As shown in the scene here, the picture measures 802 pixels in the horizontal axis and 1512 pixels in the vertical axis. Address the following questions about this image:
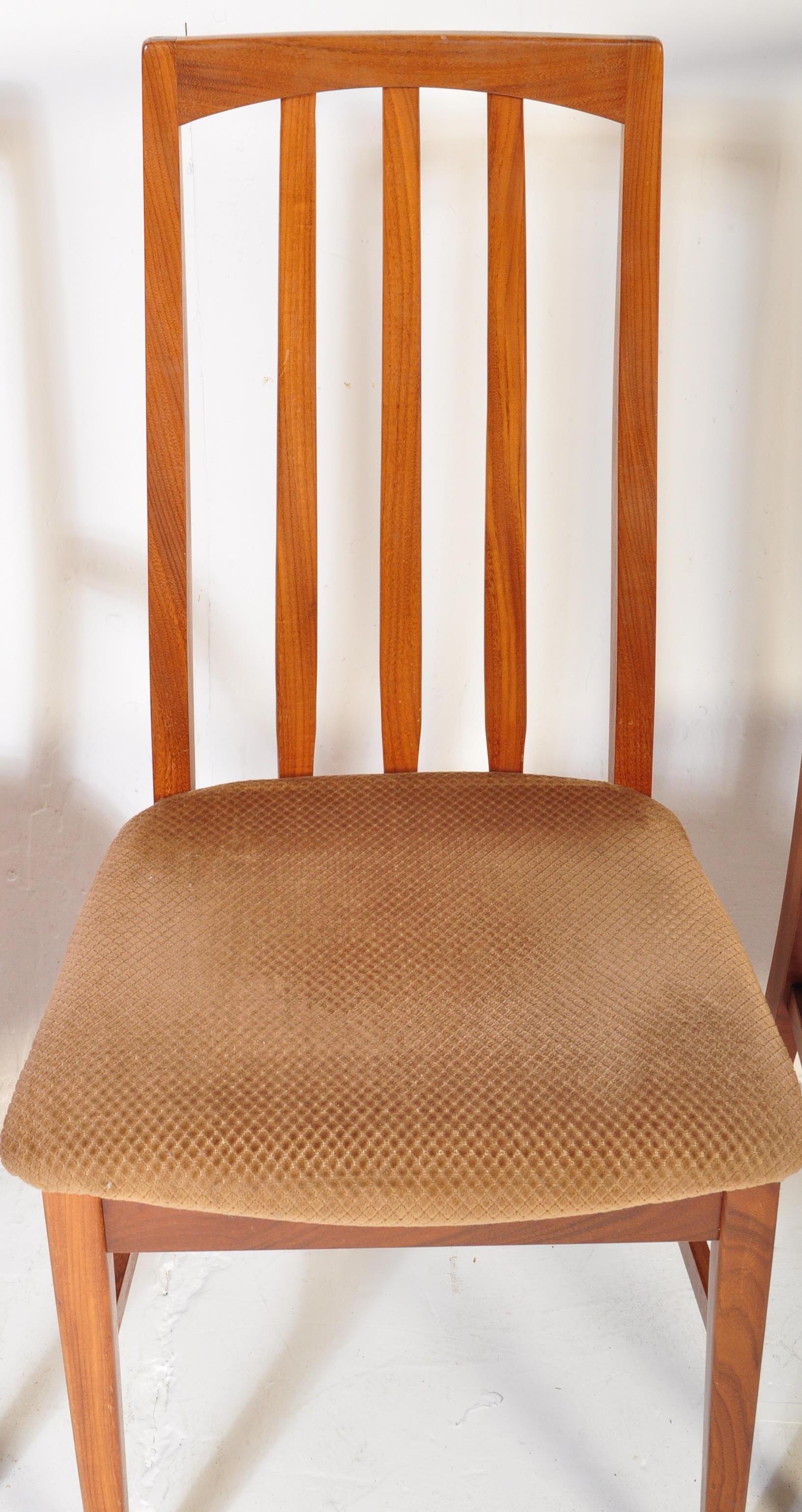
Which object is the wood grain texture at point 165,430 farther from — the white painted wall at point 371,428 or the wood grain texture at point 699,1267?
the wood grain texture at point 699,1267

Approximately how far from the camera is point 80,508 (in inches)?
43.9

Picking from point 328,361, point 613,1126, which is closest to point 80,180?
point 328,361

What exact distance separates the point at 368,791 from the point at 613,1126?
0.36 m

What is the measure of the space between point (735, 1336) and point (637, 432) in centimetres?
61

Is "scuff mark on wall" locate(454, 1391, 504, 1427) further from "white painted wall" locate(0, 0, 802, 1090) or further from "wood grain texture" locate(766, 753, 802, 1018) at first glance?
"white painted wall" locate(0, 0, 802, 1090)

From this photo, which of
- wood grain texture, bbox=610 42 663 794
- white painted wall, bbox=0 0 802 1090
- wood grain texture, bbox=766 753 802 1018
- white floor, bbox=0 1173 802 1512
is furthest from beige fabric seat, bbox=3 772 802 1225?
white floor, bbox=0 1173 802 1512

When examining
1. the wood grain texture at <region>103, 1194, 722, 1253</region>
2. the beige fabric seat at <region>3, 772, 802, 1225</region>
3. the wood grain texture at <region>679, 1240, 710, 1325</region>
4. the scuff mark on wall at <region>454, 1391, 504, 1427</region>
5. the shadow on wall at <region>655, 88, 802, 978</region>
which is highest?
the shadow on wall at <region>655, 88, 802, 978</region>

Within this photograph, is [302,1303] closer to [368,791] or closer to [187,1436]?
[187,1436]

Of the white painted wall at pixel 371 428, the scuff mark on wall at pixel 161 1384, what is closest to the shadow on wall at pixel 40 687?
the white painted wall at pixel 371 428

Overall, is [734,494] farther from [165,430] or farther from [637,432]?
[165,430]

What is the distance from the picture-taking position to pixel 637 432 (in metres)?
0.91

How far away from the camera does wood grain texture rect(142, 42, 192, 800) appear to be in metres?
0.87

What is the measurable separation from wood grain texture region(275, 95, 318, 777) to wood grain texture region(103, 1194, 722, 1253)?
385mm

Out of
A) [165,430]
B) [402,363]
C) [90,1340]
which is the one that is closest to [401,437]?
[402,363]
